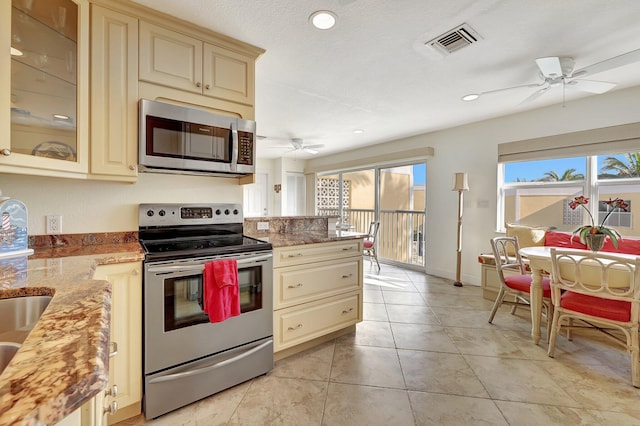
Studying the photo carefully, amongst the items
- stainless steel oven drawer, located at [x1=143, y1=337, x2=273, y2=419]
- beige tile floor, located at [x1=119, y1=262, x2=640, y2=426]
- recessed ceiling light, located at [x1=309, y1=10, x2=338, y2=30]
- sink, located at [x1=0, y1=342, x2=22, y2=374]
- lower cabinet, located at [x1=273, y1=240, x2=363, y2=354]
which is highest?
recessed ceiling light, located at [x1=309, y1=10, x2=338, y2=30]

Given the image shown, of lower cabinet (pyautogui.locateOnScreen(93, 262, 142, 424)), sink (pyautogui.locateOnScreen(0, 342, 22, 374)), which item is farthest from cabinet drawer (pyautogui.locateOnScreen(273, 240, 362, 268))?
sink (pyautogui.locateOnScreen(0, 342, 22, 374))

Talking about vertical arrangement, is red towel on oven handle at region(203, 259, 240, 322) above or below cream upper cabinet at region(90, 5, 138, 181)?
below

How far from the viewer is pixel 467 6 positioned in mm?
1665

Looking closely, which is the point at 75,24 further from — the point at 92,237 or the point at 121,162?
the point at 92,237

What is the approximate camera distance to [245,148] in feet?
6.77

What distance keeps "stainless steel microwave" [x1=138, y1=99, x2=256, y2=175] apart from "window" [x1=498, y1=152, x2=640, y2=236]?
11.2 ft

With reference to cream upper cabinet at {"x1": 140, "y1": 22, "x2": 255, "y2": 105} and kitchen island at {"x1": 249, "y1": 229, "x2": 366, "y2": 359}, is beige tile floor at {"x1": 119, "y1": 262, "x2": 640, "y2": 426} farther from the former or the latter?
cream upper cabinet at {"x1": 140, "y1": 22, "x2": 255, "y2": 105}

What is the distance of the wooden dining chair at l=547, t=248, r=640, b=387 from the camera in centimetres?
182

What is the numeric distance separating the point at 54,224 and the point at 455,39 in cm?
292

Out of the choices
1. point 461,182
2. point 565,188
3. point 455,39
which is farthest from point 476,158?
point 455,39

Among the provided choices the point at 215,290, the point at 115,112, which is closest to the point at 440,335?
the point at 215,290

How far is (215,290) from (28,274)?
80 cm

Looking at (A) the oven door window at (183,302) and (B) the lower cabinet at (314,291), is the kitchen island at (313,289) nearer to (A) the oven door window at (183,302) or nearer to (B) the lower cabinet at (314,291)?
(B) the lower cabinet at (314,291)

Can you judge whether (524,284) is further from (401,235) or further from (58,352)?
(58,352)
